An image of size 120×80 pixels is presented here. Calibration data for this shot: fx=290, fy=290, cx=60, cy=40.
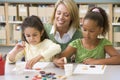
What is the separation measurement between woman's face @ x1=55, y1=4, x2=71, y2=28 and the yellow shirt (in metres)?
0.26

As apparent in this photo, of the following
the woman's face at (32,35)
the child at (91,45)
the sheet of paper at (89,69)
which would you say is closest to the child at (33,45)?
the woman's face at (32,35)

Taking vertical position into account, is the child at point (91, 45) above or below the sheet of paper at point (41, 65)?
above

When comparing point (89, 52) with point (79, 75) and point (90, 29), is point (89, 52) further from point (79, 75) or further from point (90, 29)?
point (79, 75)

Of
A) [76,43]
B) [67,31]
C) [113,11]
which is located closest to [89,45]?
[76,43]

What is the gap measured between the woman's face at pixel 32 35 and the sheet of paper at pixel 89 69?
0.37 m

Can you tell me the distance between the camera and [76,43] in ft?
6.66

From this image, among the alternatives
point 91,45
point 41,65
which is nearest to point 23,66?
point 41,65

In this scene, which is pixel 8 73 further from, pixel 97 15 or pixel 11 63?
pixel 97 15

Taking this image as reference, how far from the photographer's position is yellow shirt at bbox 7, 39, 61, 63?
1.91 meters

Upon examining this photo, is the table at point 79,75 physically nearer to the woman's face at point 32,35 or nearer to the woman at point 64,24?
the woman's face at point 32,35

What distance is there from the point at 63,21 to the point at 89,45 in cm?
34

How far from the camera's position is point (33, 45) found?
2066 millimetres

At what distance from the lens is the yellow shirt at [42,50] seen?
1.91m

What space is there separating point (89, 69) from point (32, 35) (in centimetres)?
49
